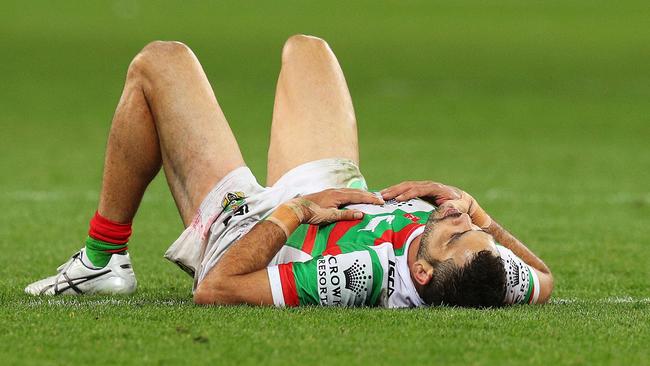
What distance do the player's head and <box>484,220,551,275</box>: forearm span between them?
1.67 ft

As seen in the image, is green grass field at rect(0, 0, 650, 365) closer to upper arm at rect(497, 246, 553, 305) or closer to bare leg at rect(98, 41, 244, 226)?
upper arm at rect(497, 246, 553, 305)

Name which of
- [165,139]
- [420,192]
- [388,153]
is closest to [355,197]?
[420,192]

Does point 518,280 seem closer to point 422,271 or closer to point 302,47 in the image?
point 422,271

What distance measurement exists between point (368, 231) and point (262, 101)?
57.8 ft

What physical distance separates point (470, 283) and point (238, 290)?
3.53 feet

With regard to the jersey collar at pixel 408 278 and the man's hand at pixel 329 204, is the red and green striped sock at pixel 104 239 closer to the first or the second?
the man's hand at pixel 329 204

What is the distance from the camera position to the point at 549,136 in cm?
1973

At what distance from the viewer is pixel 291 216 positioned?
19.7 ft

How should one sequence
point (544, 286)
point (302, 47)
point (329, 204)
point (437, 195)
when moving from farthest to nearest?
1. point (302, 47)
2. point (437, 195)
3. point (544, 286)
4. point (329, 204)

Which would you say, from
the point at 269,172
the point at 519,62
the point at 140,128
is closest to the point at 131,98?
the point at 140,128

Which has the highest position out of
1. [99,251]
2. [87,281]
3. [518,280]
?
[518,280]

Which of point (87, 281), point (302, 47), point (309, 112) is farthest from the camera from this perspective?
point (302, 47)

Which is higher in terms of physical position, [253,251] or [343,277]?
[253,251]

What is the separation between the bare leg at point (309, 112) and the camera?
272 inches
